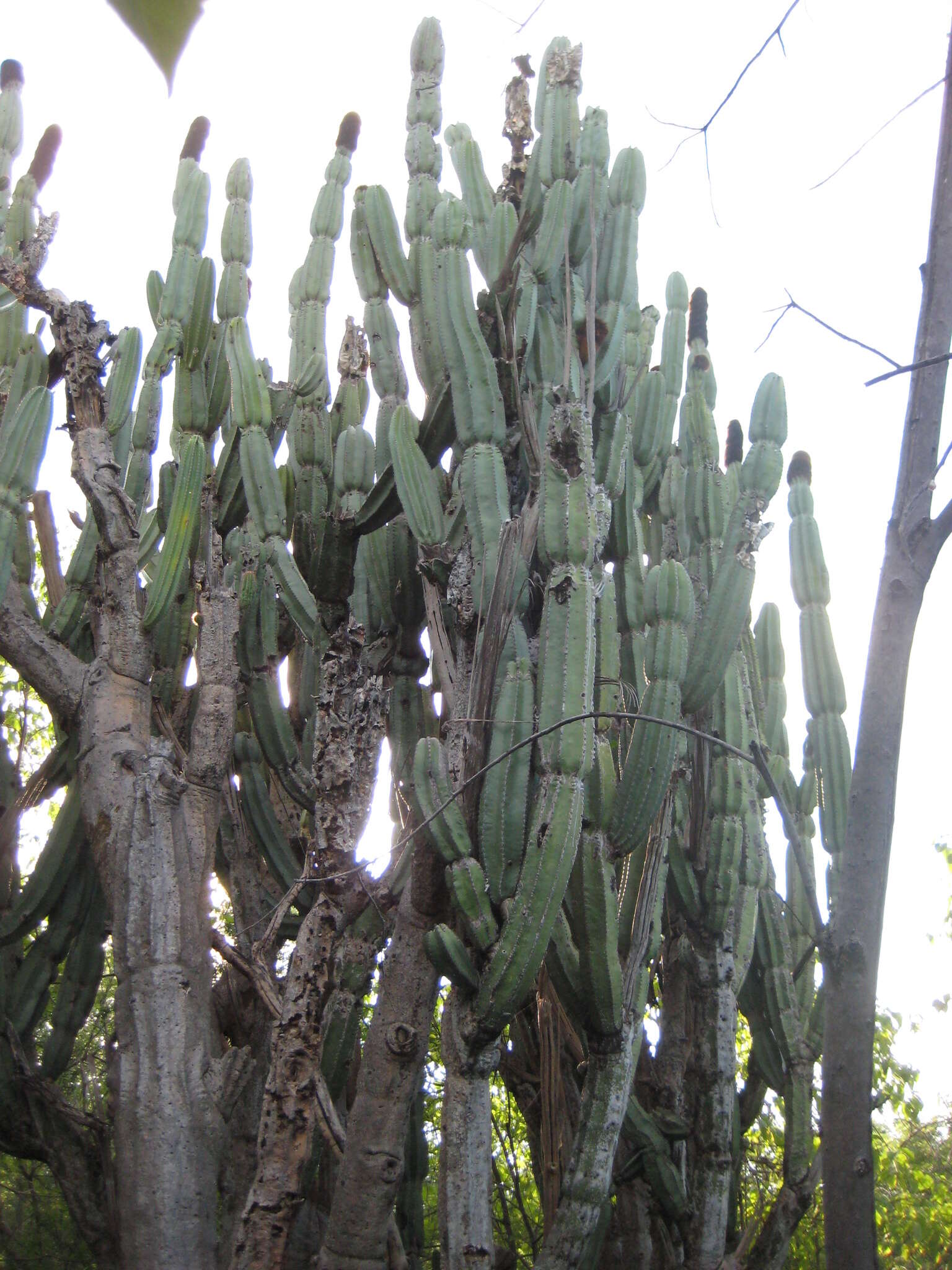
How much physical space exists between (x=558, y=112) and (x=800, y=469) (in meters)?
1.79

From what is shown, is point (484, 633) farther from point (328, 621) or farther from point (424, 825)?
point (328, 621)

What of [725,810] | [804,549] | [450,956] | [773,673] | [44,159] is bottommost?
[450,956]

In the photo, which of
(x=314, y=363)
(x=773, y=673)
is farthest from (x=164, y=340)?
(x=773, y=673)

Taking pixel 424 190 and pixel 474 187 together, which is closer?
pixel 474 187

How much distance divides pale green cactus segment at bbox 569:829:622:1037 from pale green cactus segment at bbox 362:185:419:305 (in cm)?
251

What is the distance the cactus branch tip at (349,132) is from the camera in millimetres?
6234

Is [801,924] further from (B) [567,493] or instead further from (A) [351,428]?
(A) [351,428]

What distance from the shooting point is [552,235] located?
452 centimetres

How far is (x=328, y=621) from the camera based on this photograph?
462cm

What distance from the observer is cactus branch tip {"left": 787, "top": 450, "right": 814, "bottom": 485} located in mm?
4965

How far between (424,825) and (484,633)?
0.68 metres

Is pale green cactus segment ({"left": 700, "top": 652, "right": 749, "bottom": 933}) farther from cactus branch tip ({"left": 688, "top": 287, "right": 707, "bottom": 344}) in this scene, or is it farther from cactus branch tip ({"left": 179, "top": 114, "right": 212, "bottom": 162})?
cactus branch tip ({"left": 179, "top": 114, "right": 212, "bottom": 162})

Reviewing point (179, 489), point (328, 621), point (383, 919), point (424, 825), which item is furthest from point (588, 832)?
point (179, 489)

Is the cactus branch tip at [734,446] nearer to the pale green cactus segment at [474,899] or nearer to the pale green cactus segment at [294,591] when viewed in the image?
the pale green cactus segment at [294,591]
